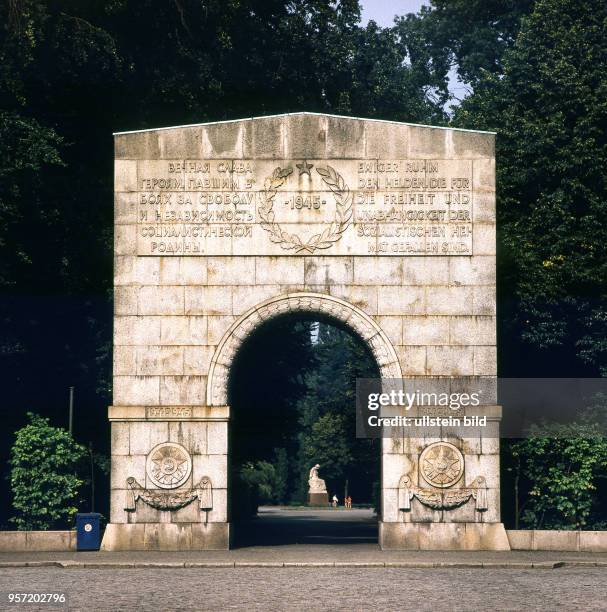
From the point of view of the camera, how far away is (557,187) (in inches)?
1706

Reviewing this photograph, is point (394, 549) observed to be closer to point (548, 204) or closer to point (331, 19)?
point (548, 204)

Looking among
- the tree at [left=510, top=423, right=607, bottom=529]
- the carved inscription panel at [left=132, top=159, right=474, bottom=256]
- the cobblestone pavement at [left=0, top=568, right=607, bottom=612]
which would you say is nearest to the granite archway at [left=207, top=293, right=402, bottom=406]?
the carved inscription panel at [left=132, top=159, right=474, bottom=256]

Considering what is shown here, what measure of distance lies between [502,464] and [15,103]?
17.9m

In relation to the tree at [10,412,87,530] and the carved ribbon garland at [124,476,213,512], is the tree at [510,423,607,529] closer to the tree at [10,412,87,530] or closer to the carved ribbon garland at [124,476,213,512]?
the carved ribbon garland at [124,476,213,512]

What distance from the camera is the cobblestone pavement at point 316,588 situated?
22219mm

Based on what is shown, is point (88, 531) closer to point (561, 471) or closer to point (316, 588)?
point (316, 588)

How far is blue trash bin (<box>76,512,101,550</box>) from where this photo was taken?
107ft

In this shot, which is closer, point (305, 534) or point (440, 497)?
point (440, 497)

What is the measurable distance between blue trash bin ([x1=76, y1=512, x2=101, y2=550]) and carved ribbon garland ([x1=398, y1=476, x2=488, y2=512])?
7.23 metres

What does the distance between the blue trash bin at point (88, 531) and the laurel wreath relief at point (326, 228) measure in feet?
26.1

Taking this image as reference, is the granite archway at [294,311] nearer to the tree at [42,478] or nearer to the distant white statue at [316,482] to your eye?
the tree at [42,478]

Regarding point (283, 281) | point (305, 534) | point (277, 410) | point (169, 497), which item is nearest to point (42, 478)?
point (169, 497)

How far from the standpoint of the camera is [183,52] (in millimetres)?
45750

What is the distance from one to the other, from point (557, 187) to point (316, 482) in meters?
59.1
